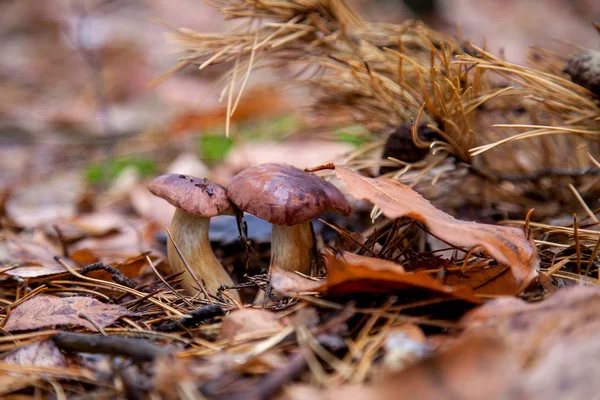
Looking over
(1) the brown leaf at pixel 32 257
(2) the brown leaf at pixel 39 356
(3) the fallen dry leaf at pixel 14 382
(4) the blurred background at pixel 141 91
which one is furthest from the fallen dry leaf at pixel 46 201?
(3) the fallen dry leaf at pixel 14 382

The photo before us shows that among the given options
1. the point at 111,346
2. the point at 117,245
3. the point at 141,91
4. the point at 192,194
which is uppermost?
the point at 192,194

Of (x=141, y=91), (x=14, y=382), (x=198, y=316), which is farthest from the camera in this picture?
(x=141, y=91)

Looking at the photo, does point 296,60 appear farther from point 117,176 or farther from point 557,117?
point 117,176

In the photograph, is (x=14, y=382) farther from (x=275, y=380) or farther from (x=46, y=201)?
(x=46, y=201)

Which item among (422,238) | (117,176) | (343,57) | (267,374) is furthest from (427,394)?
(117,176)

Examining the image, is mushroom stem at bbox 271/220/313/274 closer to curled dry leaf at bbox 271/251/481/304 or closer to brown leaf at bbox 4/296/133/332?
curled dry leaf at bbox 271/251/481/304

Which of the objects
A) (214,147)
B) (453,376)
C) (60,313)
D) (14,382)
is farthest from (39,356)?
(214,147)

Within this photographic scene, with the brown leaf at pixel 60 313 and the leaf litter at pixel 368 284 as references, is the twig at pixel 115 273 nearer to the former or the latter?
the leaf litter at pixel 368 284
